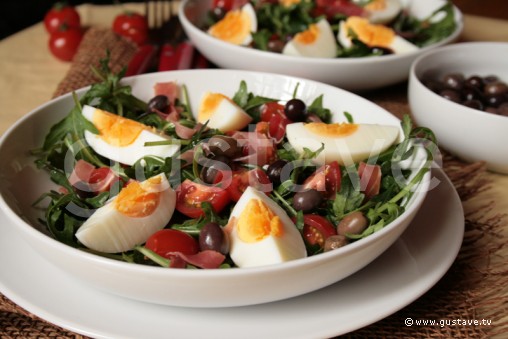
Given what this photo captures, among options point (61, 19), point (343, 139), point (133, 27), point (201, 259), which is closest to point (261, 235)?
point (201, 259)

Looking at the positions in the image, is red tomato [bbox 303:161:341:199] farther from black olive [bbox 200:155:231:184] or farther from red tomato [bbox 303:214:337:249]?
black olive [bbox 200:155:231:184]

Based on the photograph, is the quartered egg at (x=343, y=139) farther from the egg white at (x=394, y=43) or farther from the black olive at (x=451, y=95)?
the egg white at (x=394, y=43)

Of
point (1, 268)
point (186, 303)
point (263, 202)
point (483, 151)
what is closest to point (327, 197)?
point (263, 202)

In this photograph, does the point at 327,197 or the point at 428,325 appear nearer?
the point at 428,325

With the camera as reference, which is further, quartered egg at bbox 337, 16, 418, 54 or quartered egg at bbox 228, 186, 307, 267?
quartered egg at bbox 337, 16, 418, 54

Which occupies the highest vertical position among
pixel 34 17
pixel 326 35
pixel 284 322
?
pixel 284 322

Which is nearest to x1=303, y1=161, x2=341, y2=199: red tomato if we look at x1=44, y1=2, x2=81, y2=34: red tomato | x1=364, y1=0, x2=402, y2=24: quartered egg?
x1=364, y1=0, x2=402, y2=24: quartered egg

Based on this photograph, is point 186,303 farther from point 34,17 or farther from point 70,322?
point 34,17
